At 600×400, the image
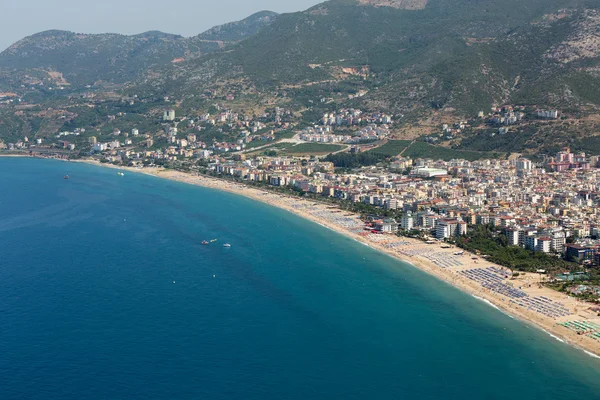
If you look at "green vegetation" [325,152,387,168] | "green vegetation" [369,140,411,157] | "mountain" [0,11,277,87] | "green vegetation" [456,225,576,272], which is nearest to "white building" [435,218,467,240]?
"green vegetation" [456,225,576,272]

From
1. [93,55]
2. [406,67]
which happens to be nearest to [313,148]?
[406,67]

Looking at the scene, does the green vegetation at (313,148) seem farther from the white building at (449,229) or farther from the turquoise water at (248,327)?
the white building at (449,229)

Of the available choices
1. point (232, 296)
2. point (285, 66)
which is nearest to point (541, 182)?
point (232, 296)

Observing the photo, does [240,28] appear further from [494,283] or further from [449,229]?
[494,283]

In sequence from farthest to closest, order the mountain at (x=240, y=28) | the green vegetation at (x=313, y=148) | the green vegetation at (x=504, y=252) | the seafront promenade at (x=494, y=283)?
the mountain at (x=240, y=28) < the green vegetation at (x=313, y=148) < the green vegetation at (x=504, y=252) < the seafront promenade at (x=494, y=283)

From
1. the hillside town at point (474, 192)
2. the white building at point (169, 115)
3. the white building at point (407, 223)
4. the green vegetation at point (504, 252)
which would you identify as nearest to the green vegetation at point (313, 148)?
the hillside town at point (474, 192)
